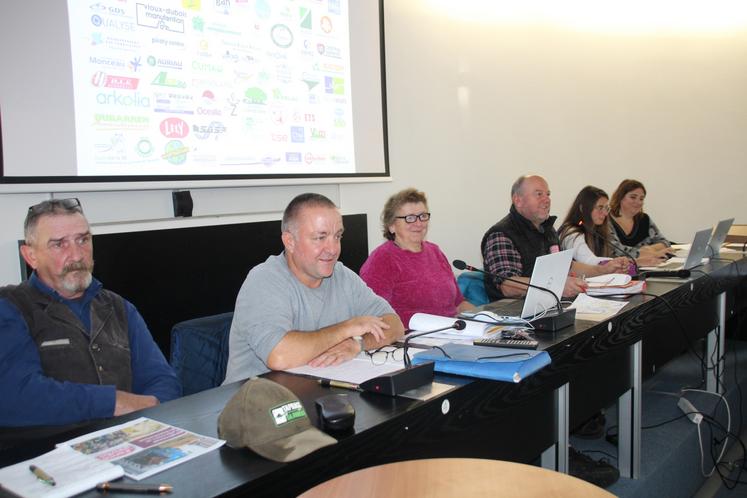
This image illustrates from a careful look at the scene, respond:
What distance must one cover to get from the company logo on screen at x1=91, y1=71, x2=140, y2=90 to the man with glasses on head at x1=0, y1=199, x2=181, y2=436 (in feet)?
3.02

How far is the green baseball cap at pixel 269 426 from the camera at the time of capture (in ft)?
3.67

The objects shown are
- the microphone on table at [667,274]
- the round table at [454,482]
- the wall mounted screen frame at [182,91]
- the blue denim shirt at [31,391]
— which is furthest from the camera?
the microphone on table at [667,274]

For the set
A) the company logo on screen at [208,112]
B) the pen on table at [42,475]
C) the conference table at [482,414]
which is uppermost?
the company logo on screen at [208,112]

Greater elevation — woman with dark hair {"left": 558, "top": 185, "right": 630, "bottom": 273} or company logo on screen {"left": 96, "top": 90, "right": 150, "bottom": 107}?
company logo on screen {"left": 96, "top": 90, "right": 150, "bottom": 107}

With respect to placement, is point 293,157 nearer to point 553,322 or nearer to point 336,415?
point 553,322

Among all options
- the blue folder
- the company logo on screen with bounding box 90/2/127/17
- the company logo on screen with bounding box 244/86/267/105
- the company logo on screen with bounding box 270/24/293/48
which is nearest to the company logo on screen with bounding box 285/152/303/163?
the company logo on screen with bounding box 244/86/267/105

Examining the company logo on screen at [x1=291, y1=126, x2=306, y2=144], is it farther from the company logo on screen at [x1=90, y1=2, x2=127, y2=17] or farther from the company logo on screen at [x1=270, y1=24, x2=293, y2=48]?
the company logo on screen at [x1=90, y1=2, x2=127, y2=17]

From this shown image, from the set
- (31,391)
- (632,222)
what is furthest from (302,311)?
(632,222)

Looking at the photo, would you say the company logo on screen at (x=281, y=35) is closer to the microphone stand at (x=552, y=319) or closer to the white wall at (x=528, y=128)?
the white wall at (x=528, y=128)

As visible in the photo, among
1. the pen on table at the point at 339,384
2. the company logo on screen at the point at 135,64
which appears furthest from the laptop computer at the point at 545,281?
the company logo on screen at the point at 135,64

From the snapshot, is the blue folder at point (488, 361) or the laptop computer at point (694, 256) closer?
the blue folder at point (488, 361)

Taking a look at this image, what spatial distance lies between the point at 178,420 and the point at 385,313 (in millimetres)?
976

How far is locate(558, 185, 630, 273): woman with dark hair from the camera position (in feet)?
12.9

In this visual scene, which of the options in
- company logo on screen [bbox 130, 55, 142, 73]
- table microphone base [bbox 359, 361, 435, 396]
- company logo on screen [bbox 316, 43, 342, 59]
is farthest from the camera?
company logo on screen [bbox 316, 43, 342, 59]
